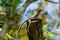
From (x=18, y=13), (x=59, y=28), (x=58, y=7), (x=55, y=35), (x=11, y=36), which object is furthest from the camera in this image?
(x=58, y=7)

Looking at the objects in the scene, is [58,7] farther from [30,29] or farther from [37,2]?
[30,29]

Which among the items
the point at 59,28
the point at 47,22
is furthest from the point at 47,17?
the point at 59,28

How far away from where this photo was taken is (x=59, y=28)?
2346 mm

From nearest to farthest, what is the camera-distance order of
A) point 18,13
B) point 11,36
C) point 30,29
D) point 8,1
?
1. point 30,29
2. point 8,1
3. point 18,13
4. point 11,36

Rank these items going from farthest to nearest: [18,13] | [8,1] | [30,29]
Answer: [18,13], [8,1], [30,29]

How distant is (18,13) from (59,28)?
852mm

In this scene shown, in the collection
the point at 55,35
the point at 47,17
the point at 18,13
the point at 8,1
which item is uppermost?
the point at 8,1

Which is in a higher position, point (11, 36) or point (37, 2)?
point (37, 2)

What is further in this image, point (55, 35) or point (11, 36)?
point (55, 35)

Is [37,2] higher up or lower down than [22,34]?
higher up

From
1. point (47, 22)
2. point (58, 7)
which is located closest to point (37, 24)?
point (47, 22)

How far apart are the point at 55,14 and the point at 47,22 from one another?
0.20 m

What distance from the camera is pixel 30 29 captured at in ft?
4.43

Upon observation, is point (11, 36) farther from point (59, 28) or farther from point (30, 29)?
point (59, 28)
